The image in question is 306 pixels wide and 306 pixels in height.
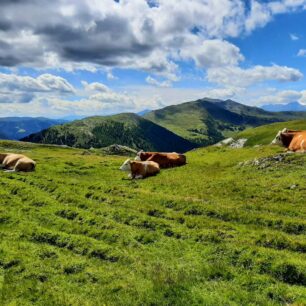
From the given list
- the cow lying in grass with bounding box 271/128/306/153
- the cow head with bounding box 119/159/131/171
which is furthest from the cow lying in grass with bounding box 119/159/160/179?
the cow lying in grass with bounding box 271/128/306/153

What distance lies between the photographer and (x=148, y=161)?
37.0m

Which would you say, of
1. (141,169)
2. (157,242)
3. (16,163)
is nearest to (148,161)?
(141,169)

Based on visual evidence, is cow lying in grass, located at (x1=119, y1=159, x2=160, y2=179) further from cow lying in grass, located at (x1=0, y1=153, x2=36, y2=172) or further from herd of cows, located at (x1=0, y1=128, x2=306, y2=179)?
cow lying in grass, located at (x1=0, y1=153, x2=36, y2=172)

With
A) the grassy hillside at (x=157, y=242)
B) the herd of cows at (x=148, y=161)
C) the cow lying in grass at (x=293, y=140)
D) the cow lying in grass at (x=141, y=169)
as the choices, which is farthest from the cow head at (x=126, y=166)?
→ the cow lying in grass at (x=293, y=140)

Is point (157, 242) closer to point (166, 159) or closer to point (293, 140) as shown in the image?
point (166, 159)

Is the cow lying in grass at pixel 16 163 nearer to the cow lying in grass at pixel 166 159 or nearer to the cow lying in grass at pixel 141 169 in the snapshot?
the cow lying in grass at pixel 141 169

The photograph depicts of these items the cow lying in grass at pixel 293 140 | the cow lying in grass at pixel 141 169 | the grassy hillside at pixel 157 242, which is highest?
the cow lying in grass at pixel 293 140

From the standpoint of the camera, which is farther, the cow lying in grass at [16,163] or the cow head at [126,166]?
the cow head at [126,166]

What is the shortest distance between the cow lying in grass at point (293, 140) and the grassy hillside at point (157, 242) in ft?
23.5

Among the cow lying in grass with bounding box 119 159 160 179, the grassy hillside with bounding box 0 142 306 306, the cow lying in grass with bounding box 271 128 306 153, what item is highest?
the cow lying in grass with bounding box 271 128 306 153

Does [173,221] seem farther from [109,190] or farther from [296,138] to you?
[296,138]

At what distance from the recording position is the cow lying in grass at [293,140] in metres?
36.2

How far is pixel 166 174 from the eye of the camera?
35.3 metres

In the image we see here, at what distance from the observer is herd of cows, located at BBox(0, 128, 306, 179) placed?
35250 mm
